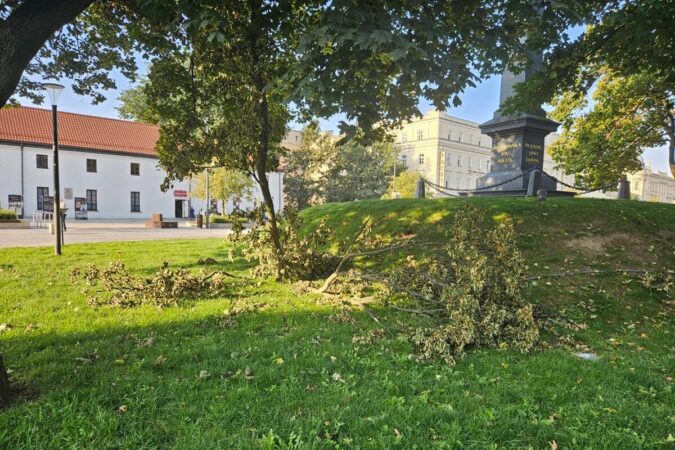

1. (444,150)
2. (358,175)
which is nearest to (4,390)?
(358,175)

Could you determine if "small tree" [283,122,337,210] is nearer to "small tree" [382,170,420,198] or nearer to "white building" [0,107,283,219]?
"small tree" [382,170,420,198]

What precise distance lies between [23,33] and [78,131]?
145 feet

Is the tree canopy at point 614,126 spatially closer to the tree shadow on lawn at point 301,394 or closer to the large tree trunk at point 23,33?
the tree shadow on lawn at point 301,394

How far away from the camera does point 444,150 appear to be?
244 feet

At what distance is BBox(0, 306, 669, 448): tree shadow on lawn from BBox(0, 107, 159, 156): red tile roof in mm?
35774

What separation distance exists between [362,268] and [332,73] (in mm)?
4670

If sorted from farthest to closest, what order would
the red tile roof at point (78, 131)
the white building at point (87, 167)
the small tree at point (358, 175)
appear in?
the small tree at point (358, 175) → the red tile roof at point (78, 131) → the white building at point (87, 167)

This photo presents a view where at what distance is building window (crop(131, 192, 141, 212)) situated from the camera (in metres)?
42.7

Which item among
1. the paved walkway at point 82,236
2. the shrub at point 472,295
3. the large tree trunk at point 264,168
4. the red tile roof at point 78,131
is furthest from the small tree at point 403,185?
the shrub at point 472,295

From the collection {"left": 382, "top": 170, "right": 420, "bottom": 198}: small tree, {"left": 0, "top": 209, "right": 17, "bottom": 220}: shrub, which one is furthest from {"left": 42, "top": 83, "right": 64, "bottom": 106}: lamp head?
{"left": 382, "top": 170, "right": 420, "bottom": 198}: small tree

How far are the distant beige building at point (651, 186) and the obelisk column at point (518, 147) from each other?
307ft

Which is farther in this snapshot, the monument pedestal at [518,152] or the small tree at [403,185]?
the small tree at [403,185]

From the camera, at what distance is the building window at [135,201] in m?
42.7

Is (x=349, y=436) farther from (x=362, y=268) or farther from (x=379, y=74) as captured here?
(x=362, y=268)
